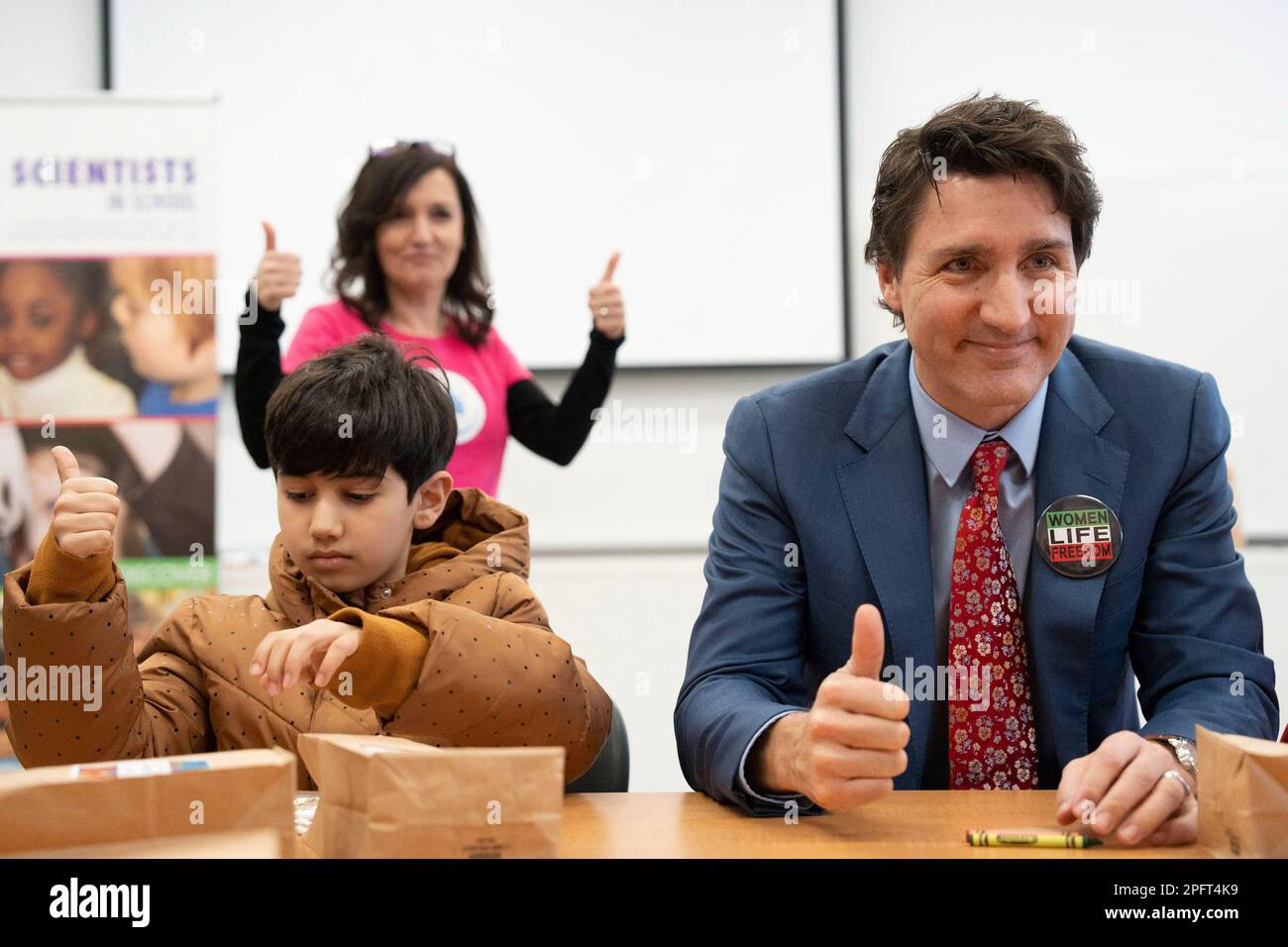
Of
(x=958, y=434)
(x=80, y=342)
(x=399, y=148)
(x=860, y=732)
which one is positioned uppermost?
(x=399, y=148)

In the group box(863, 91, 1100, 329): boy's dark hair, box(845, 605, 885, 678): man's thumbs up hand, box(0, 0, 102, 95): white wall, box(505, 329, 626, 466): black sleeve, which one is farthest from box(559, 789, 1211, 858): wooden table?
box(0, 0, 102, 95): white wall

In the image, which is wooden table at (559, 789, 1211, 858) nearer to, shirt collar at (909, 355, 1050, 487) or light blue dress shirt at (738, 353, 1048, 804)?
light blue dress shirt at (738, 353, 1048, 804)

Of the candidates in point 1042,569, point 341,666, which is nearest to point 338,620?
point 341,666

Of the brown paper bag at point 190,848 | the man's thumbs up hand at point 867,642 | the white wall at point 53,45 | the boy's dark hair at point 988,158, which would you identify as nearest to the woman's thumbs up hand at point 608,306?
the boy's dark hair at point 988,158

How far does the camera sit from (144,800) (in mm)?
863

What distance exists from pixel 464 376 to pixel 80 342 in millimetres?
1274

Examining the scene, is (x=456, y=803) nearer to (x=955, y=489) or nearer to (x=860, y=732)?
(x=860, y=732)

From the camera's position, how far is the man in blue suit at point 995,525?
1.45m

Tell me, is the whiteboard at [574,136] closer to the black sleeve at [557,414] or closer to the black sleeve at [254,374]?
the black sleeve at [557,414]

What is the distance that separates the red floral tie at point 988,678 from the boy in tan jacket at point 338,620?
424mm

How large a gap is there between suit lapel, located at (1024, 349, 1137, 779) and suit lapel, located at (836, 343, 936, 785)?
12 cm

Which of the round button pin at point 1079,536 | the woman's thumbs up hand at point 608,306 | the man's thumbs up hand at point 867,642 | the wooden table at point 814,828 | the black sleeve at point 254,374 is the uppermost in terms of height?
the woman's thumbs up hand at point 608,306
